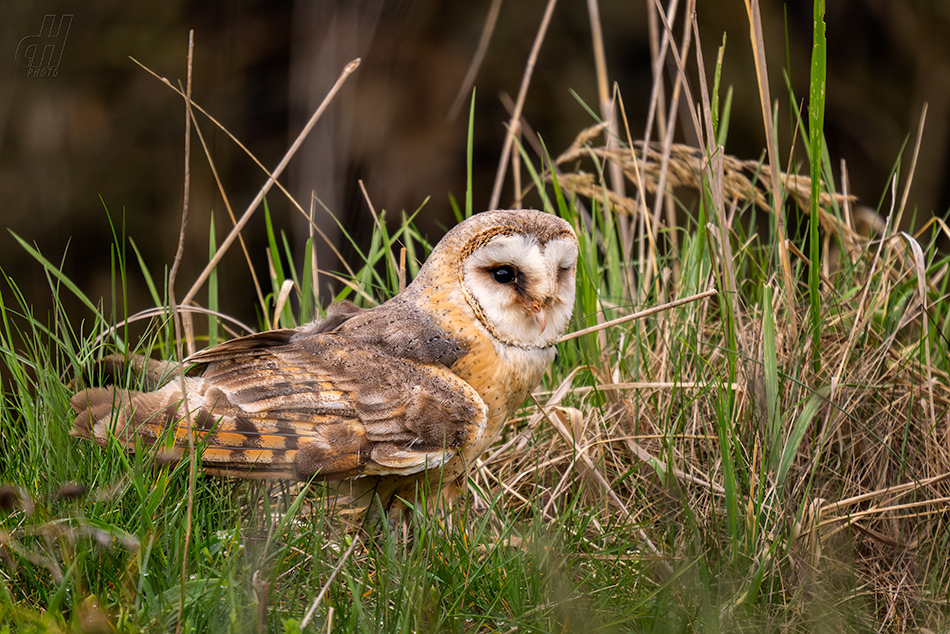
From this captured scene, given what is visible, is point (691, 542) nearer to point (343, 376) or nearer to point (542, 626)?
point (542, 626)

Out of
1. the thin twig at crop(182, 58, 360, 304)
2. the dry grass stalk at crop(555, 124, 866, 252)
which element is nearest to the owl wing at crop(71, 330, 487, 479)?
the thin twig at crop(182, 58, 360, 304)

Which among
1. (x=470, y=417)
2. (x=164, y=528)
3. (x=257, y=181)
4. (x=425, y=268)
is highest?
(x=425, y=268)

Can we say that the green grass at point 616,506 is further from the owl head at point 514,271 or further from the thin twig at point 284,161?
the thin twig at point 284,161

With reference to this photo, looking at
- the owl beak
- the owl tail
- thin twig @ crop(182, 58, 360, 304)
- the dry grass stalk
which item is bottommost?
the owl tail

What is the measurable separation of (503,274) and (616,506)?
0.68 meters

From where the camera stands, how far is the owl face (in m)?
2.08

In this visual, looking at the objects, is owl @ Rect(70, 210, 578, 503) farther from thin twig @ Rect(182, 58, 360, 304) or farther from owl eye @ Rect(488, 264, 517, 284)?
thin twig @ Rect(182, 58, 360, 304)

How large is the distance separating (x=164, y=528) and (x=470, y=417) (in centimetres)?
68

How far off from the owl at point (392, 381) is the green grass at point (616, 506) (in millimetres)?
106

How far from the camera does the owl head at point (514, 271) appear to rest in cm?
208

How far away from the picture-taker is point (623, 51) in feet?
21.8

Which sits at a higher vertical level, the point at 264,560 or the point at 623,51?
the point at 623,51

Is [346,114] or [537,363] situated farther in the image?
[346,114]

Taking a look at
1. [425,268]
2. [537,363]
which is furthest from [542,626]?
[425,268]
